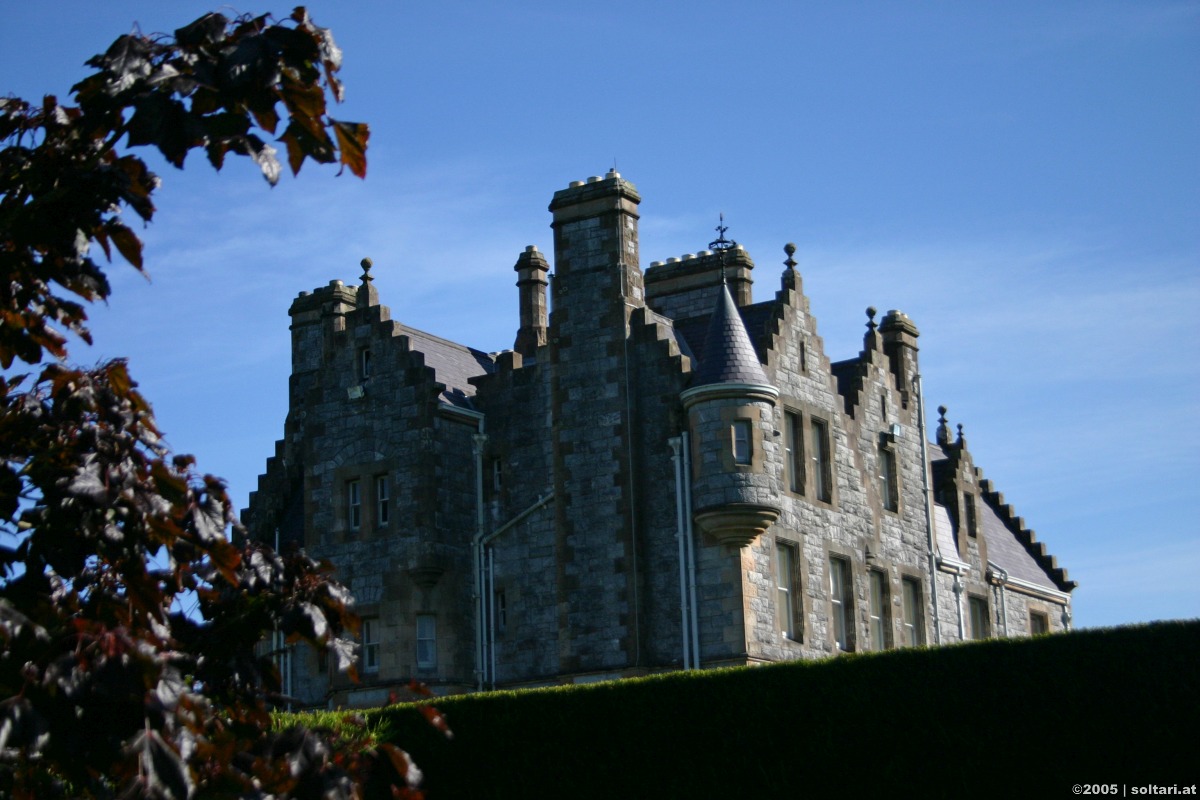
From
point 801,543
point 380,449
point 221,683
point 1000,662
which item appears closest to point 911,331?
point 801,543

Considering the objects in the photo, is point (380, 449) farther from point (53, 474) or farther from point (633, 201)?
point (53, 474)

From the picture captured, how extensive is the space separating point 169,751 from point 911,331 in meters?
34.9

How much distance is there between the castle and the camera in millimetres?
31625

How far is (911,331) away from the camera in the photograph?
41.1 meters

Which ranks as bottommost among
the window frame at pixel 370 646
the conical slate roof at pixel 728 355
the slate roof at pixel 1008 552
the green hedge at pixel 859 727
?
the green hedge at pixel 859 727

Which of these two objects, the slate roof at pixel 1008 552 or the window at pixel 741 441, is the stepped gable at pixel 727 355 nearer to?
the window at pixel 741 441

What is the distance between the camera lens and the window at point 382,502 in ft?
115

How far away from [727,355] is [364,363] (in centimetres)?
844

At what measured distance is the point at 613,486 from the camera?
32594 millimetres

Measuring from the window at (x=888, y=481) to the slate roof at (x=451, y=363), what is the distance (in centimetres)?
890

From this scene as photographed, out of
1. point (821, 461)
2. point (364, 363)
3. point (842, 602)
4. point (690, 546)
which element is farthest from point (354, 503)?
point (842, 602)

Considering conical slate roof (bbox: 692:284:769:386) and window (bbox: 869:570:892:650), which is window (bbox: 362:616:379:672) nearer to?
conical slate roof (bbox: 692:284:769:386)

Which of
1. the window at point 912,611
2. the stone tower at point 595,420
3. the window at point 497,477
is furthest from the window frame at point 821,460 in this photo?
the window at point 497,477

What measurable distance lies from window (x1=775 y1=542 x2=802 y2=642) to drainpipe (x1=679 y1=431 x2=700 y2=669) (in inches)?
67.6
